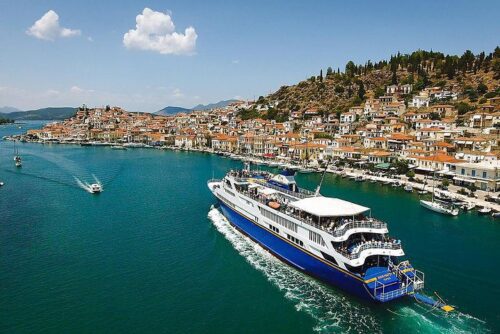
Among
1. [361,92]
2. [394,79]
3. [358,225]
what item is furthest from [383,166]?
[394,79]

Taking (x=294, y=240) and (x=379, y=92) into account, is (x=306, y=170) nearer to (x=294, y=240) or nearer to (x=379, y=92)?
(x=294, y=240)

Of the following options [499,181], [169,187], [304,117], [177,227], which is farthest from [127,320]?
[304,117]

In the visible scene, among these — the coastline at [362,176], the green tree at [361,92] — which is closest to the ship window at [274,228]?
the coastline at [362,176]

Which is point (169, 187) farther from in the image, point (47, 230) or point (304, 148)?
point (304, 148)

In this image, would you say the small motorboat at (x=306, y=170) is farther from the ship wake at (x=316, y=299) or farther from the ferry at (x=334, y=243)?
the ship wake at (x=316, y=299)

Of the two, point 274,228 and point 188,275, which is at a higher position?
point 274,228

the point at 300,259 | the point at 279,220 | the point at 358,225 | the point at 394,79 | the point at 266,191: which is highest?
the point at 394,79

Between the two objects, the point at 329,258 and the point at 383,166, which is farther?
the point at 383,166
